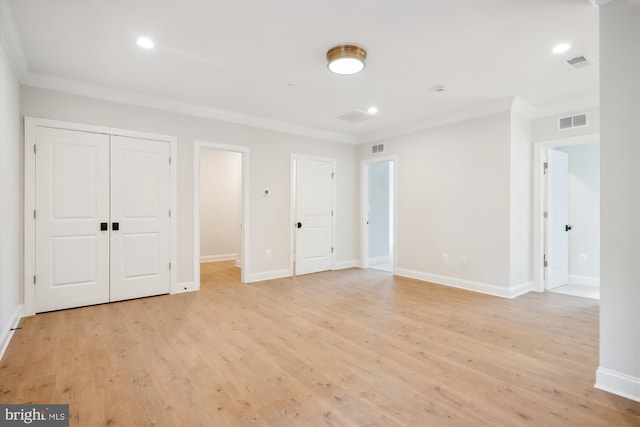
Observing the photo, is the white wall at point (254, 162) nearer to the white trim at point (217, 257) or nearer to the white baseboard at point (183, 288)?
the white baseboard at point (183, 288)

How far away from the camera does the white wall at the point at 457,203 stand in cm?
448

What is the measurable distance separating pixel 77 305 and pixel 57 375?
187 centimetres

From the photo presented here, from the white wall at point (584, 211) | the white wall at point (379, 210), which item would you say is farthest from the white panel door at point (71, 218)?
the white wall at point (584, 211)

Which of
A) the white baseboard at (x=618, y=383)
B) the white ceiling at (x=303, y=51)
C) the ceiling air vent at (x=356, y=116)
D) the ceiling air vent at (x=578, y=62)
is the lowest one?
the white baseboard at (x=618, y=383)

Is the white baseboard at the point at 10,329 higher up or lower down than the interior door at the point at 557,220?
lower down

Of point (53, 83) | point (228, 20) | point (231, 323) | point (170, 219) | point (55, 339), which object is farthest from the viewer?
point (170, 219)

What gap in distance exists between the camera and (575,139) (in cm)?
437

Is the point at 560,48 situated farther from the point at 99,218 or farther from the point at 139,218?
the point at 99,218

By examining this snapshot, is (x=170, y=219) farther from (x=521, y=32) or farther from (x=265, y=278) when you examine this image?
(x=521, y=32)

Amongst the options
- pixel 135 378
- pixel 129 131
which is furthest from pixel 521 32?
pixel 129 131

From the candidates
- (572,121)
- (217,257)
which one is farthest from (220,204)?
(572,121)

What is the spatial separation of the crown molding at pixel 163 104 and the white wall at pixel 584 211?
4199 mm

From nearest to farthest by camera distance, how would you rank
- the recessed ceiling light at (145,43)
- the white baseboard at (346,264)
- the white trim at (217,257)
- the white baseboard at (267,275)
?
the recessed ceiling light at (145,43), the white baseboard at (267,275), the white baseboard at (346,264), the white trim at (217,257)

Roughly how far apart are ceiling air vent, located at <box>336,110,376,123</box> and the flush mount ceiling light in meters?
1.77
